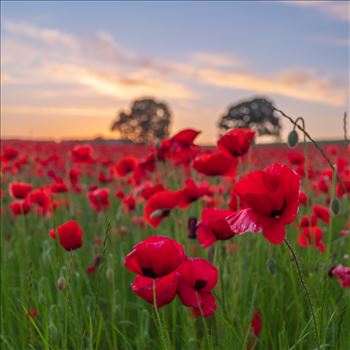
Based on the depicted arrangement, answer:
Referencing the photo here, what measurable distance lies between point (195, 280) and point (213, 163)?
2.60 feet

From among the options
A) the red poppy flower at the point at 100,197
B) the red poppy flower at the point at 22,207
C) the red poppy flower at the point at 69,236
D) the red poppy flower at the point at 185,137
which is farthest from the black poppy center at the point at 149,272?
the red poppy flower at the point at 100,197

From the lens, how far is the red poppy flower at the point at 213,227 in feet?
4.74

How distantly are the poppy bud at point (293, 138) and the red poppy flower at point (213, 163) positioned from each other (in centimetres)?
35

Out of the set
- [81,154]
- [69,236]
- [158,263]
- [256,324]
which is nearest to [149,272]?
[158,263]

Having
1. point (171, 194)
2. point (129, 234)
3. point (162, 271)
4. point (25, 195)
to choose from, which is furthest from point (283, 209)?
point (129, 234)

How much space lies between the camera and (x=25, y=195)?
9.62ft

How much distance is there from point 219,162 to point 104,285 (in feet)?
3.31

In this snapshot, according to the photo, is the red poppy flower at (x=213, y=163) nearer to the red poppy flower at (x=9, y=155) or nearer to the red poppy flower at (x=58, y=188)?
the red poppy flower at (x=58, y=188)

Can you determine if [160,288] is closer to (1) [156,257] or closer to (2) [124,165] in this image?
(1) [156,257]

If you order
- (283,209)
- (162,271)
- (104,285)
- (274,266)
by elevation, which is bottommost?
(104,285)

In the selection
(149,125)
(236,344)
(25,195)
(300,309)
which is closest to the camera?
(236,344)

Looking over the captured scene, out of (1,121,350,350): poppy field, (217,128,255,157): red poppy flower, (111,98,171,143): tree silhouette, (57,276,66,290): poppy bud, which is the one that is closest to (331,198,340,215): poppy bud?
(1,121,350,350): poppy field

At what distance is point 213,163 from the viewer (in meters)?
2.03

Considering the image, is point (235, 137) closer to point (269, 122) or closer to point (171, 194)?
point (171, 194)
